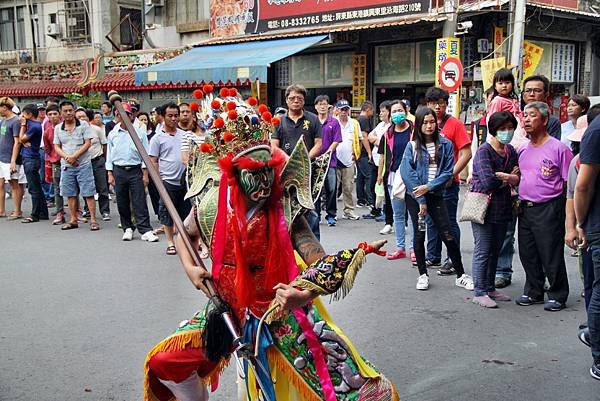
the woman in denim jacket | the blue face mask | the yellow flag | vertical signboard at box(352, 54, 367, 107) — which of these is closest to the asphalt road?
the woman in denim jacket

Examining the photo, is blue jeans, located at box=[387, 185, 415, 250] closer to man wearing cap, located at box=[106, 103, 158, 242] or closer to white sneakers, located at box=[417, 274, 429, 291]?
white sneakers, located at box=[417, 274, 429, 291]

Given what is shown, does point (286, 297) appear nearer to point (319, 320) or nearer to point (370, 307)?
point (319, 320)

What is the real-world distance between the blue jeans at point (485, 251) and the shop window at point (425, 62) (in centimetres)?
916

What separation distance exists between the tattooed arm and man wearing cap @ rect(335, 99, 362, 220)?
21.2 feet

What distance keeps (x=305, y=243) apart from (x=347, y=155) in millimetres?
6719

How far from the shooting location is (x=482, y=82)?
1289 cm

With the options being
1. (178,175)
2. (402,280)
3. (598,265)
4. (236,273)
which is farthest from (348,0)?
(236,273)

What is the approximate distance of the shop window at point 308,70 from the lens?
52.8 ft

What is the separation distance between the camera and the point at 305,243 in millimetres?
2758

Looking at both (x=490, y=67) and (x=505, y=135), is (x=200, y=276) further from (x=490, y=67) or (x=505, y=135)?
(x=490, y=67)

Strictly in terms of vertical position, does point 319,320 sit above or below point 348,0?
below

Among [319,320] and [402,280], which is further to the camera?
[402,280]

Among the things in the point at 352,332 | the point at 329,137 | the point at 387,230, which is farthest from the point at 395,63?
the point at 352,332

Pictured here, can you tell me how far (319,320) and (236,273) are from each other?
1.37ft
